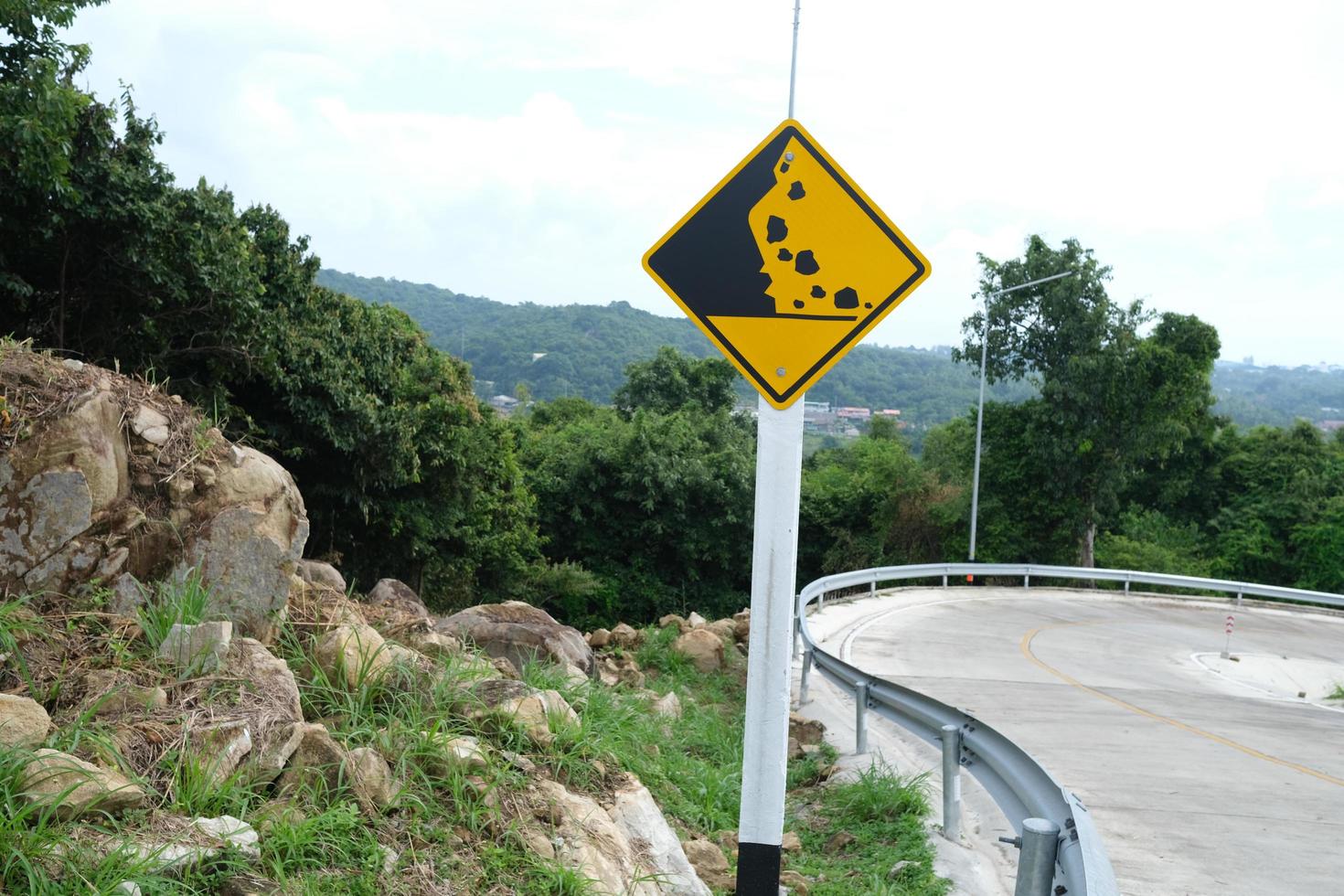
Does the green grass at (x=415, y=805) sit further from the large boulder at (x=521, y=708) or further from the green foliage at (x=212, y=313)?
the green foliage at (x=212, y=313)

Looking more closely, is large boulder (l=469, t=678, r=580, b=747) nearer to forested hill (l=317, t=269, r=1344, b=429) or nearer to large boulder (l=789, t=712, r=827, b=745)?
large boulder (l=789, t=712, r=827, b=745)

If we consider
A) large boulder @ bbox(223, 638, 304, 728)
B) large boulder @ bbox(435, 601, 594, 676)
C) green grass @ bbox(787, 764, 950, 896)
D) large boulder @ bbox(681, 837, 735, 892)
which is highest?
large boulder @ bbox(223, 638, 304, 728)

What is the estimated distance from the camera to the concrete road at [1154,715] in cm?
718

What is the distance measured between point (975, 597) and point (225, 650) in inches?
894

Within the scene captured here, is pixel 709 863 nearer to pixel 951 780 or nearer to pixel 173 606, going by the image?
pixel 951 780

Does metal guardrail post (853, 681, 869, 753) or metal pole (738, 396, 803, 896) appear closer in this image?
metal pole (738, 396, 803, 896)

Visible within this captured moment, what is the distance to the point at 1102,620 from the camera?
2308 centimetres

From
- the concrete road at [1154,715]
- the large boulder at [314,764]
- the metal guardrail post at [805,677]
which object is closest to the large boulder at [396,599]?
the large boulder at [314,764]

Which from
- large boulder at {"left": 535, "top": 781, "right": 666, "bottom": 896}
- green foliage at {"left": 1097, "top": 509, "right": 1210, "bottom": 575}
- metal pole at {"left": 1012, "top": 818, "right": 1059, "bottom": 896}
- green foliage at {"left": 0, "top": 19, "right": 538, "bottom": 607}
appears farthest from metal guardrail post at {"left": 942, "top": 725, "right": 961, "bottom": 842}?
green foliage at {"left": 1097, "top": 509, "right": 1210, "bottom": 575}

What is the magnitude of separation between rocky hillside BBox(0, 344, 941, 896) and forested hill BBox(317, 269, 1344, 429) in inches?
2152

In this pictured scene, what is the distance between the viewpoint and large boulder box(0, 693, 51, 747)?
4.07 m

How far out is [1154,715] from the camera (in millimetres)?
12648

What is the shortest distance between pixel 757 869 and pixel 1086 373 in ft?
113

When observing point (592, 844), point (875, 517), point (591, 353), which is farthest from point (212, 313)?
point (591, 353)
